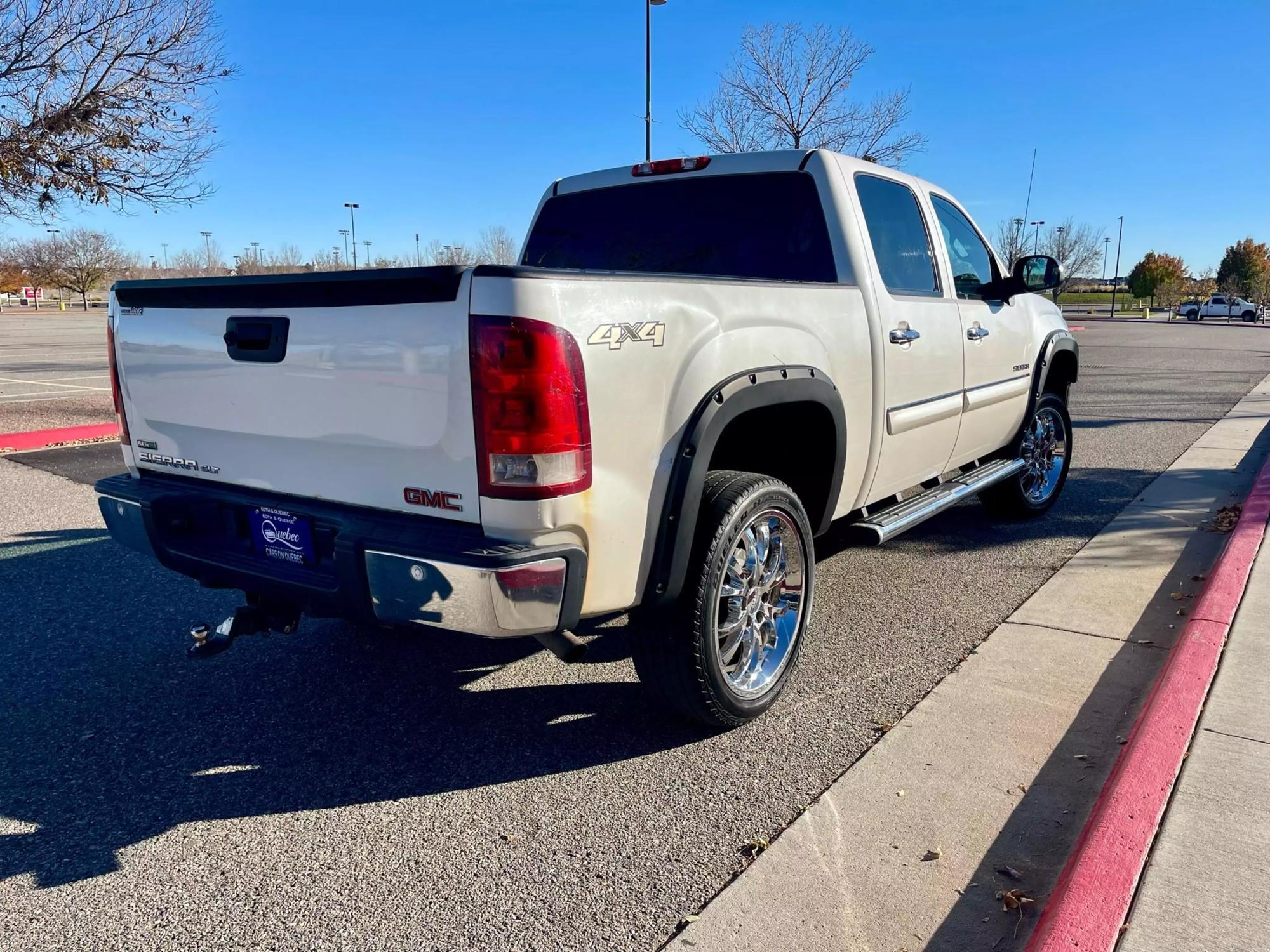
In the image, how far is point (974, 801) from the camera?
286 cm

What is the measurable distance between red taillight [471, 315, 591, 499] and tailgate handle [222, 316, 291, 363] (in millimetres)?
788

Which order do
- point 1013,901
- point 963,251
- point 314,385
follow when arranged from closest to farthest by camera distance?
point 1013,901, point 314,385, point 963,251

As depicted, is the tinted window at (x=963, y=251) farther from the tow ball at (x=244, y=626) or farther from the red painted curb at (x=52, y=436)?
the red painted curb at (x=52, y=436)

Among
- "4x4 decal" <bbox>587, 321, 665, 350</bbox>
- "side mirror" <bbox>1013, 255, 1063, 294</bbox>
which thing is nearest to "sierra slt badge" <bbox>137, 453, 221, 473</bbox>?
"4x4 decal" <bbox>587, 321, 665, 350</bbox>

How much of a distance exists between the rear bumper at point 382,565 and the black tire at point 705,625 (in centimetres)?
49

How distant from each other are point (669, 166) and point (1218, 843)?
341 cm

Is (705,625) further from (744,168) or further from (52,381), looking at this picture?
(52,381)

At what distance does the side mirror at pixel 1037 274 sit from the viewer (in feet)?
16.9

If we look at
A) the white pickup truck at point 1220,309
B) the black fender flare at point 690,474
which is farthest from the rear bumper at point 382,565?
the white pickup truck at point 1220,309

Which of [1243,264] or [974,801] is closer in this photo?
[974,801]

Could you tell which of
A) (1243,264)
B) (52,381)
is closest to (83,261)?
(52,381)

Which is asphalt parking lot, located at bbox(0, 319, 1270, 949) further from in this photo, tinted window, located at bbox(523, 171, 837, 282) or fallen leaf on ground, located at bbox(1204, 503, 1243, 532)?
fallen leaf on ground, located at bbox(1204, 503, 1243, 532)

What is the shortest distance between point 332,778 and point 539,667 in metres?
1.06

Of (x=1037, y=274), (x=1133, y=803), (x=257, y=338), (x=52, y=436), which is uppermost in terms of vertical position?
(x=1037, y=274)
